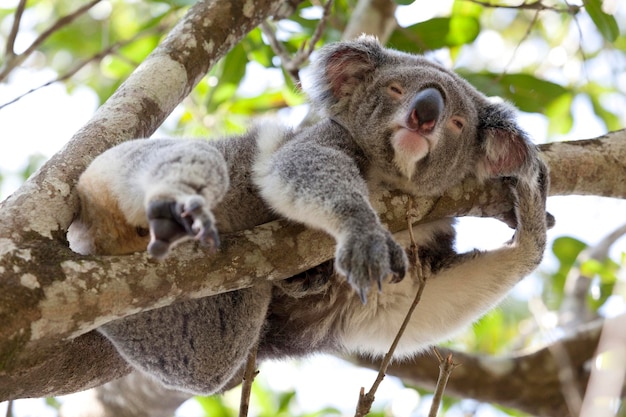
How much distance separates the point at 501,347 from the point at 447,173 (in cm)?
388

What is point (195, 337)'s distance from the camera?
2.92 metres

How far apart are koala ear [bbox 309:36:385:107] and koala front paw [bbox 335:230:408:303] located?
1248mm

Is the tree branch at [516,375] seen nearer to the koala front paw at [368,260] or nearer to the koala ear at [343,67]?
the koala ear at [343,67]

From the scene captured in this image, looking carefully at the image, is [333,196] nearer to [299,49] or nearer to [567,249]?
[299,49]

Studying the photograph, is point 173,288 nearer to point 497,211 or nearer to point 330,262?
point 330,262

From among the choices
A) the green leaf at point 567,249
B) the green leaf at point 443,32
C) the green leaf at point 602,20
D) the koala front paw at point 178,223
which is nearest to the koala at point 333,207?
the koala front paw at point 178,223

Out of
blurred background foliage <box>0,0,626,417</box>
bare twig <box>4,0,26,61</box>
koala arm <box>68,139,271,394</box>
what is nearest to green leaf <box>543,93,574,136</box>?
blurred background foliage <box>0,0,626,417</box>

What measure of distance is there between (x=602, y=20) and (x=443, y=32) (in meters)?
1.03

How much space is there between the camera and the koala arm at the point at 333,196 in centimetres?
242

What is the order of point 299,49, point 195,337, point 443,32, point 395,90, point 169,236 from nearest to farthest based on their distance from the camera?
point 169,236 → point 195,337 → point 395,90 → point 299,49 → point 443,32

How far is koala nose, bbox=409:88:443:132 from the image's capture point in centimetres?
308

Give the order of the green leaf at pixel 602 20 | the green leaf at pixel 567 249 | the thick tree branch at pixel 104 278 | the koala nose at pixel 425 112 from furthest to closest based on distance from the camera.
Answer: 1. the green leaf at pixel 567 249
2. the green leaf at pixel 602 20
3. the koala nose at pixel 425 112
4. the thick tree branch at pixel 104 278

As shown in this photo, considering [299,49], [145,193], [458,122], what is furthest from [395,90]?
[145,193]

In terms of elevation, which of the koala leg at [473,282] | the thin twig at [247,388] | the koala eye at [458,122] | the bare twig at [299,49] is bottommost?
the koala leg at [473,282]
